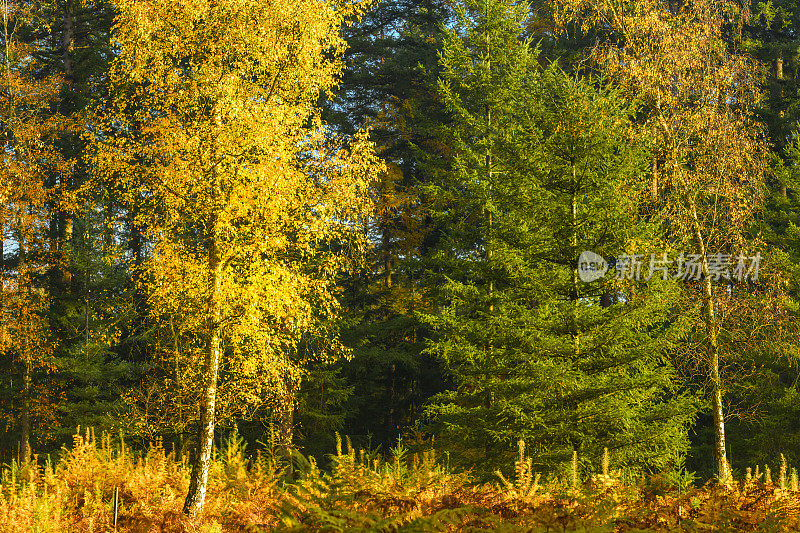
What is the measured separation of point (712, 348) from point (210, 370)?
10594 mm

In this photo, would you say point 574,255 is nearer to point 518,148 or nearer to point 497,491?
point 518,148

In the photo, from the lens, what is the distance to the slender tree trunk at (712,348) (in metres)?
14.4

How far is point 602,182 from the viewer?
1319 centimetres

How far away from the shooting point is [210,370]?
425 inches

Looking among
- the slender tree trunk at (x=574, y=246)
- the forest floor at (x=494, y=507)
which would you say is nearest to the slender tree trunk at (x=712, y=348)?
the slender tree trunk at (x=574, y=246)

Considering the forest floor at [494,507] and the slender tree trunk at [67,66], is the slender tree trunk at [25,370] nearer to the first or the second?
the slender tree trunk at [67,66]

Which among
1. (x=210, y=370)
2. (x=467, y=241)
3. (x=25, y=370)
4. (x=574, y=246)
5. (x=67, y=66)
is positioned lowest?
(x=25, y=370)

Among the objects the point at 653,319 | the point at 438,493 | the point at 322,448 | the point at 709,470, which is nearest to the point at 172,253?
the point at 438,493

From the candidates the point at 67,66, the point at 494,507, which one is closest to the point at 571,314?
the point at 494,507

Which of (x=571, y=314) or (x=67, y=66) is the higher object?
(x=67, y=66)

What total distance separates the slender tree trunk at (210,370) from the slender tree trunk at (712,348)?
10.3 m

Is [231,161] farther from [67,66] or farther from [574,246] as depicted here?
[67,66]

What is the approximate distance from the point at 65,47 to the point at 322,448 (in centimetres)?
1734

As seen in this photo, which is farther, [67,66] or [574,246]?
[67,66]
